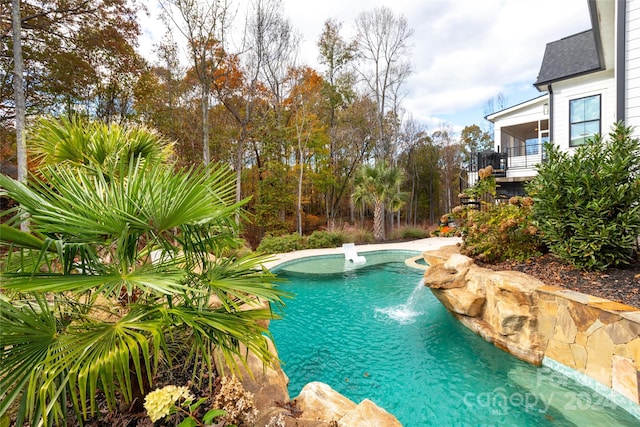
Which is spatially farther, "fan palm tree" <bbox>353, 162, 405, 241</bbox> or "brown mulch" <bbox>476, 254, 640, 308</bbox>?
"fan palm tree" <bbox>353, 162, 405, 241</bbox>

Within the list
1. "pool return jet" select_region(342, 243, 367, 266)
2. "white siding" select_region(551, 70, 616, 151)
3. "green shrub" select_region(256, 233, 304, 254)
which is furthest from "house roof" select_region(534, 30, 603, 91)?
"green shrub" select_region(256, 233, 304, 254)

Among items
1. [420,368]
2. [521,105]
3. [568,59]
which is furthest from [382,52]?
[420,368]

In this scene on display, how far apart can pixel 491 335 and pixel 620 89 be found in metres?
5.08

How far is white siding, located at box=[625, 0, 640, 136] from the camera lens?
5.14 m

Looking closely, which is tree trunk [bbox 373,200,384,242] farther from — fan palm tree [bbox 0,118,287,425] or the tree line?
fan palm tree [bbox 0,118,287,425]

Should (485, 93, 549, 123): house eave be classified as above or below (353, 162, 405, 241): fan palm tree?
above

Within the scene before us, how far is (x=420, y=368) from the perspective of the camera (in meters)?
3.84

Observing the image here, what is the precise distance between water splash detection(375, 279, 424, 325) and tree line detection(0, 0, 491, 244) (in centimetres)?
606

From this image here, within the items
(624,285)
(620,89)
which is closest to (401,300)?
(624,285)

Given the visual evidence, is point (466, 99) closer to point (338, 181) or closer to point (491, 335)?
point (338, 181)

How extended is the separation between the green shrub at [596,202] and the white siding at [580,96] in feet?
17.3

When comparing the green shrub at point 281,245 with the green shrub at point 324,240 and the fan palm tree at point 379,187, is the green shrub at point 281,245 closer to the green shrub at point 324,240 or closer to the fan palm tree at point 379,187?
the green shrub at point 324,240

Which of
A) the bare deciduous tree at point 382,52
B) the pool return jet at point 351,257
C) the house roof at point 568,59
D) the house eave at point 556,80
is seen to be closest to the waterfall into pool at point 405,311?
the pool return jet at point 351,257

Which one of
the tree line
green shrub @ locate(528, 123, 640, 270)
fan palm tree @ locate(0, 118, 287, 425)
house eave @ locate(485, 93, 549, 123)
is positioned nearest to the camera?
fan palm tree @ locate(0, 118, 287, 425)
